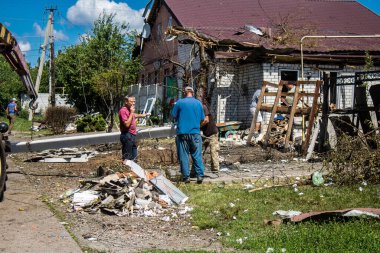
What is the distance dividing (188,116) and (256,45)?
9870mm

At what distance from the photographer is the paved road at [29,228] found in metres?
5.37

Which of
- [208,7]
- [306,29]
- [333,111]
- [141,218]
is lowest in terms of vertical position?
[141,218]

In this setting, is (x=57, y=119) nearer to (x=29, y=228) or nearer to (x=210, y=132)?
(x=210, y=132)

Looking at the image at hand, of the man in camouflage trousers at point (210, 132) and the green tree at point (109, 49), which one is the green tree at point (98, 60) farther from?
the man in camouflage trousers at point (210, 132)

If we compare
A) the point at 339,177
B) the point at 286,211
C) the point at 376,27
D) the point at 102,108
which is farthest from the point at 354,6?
the point at 286,211

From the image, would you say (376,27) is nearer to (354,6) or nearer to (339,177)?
(354,6)

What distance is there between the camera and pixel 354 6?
2784 cm

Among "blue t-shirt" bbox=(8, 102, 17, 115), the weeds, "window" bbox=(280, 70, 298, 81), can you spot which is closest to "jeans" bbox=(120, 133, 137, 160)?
the weeds

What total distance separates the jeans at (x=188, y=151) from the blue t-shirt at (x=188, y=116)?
11 cm

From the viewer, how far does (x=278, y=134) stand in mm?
15117

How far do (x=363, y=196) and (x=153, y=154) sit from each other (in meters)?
6.14

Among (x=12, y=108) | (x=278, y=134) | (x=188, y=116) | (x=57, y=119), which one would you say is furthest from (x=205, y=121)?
(x=57, y=119)

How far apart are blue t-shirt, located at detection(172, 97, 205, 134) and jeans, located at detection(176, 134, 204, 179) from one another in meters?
0.11

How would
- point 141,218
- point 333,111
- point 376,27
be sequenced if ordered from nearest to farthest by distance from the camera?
point 141,218 → point 333,111 → point 376,27
